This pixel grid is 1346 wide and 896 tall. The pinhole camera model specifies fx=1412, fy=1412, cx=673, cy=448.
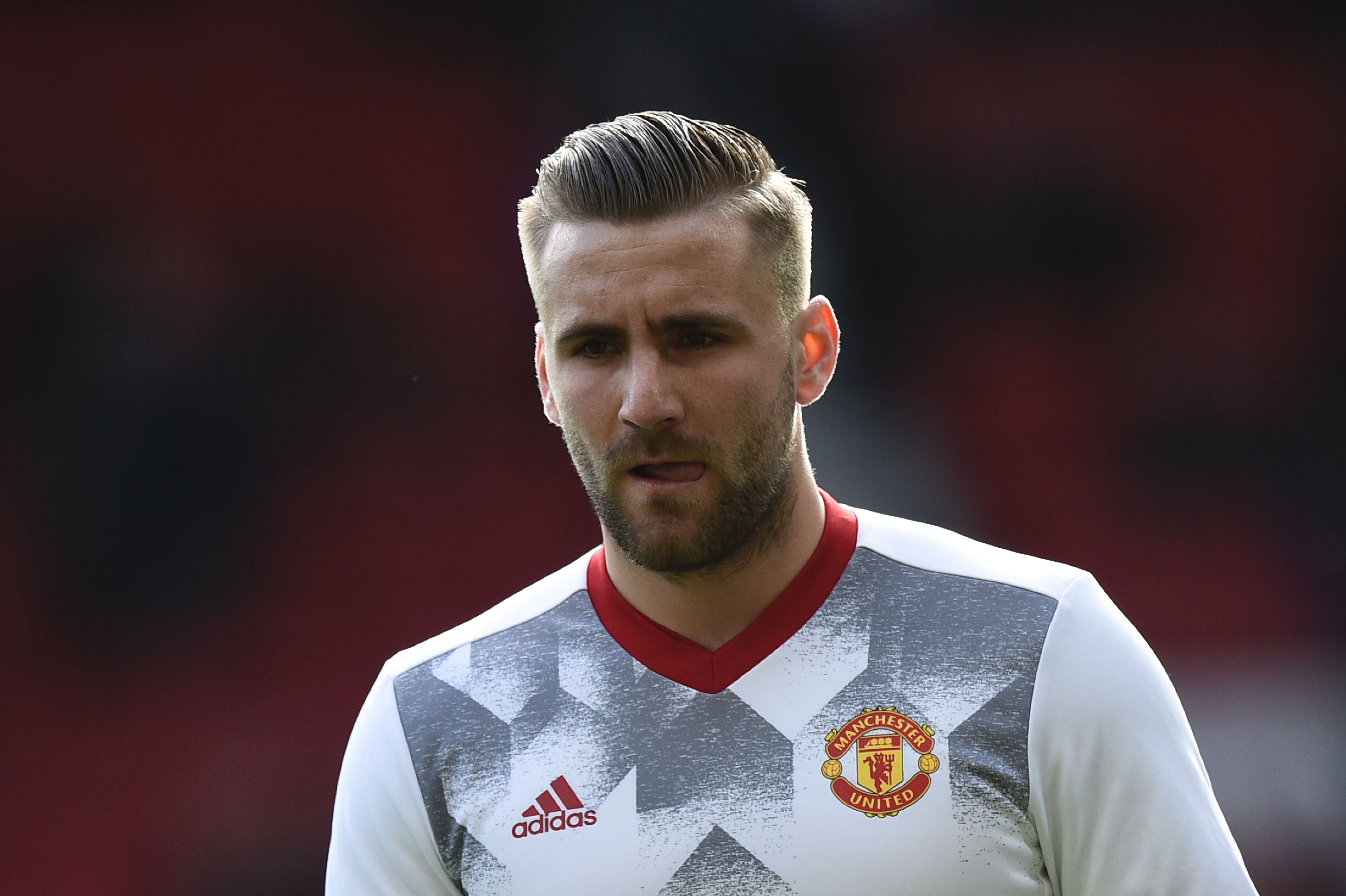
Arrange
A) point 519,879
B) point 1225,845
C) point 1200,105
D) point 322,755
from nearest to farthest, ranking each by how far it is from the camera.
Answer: point 1225,845
point 519,879
point 322,755
point 1200,105

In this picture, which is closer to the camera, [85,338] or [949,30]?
[85,338]

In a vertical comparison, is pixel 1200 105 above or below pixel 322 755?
above

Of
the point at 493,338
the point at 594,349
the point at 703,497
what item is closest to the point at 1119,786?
the point at 703,497

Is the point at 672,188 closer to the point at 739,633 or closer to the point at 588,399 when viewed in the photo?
the point at 588,399

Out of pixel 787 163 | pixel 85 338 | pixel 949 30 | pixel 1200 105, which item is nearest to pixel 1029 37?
pixel 949 30

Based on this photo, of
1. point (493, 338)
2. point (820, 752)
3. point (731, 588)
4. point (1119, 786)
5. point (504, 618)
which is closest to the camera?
point (1119, 786)

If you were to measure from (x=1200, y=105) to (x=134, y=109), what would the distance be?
403cm

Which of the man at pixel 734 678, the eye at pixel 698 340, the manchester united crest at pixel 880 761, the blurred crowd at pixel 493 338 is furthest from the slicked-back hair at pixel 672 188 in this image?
the blurred crowd at pixel 493 338

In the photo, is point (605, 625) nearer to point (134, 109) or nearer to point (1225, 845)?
point (1225, 845)

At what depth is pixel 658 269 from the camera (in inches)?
64.1

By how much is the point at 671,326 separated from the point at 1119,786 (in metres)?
0.70

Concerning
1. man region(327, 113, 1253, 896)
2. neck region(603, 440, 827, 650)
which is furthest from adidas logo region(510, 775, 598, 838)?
neck region(603, 440, 827, 650)

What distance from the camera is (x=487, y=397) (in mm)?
5109

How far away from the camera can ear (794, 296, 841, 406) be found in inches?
67.8
